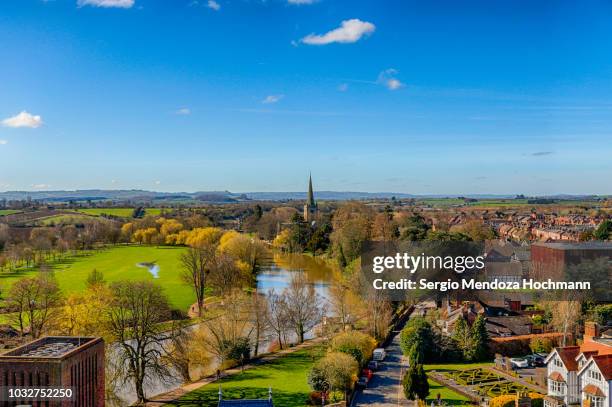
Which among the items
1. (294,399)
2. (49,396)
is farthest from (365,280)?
(49,396)

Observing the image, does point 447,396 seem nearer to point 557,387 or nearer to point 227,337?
point 557,387

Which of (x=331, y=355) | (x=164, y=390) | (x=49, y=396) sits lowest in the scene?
(x=164, y=390)

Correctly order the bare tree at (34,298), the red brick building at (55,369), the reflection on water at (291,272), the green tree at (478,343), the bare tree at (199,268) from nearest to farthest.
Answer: the red brick building at (55,369) < the green tree at (478,343) < the bare tree at (34,298) < the bare tree at (199,268) < the reflection on water at (291,272)

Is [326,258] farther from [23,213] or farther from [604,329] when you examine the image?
[23,213]

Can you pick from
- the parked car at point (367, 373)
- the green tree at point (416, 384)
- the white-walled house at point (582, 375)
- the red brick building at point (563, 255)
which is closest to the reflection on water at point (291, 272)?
the red brick building at point (563, 255)

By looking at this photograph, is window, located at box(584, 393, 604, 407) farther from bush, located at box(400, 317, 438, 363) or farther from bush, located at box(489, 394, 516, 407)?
bush, located at box(400, 317, 438, 363)

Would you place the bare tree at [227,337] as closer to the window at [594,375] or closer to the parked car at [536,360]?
the parked car at [536,360]

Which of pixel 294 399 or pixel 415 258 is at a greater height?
pixel 415 258
